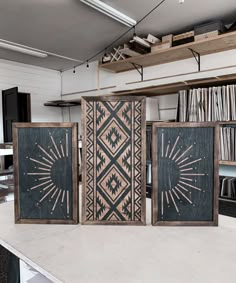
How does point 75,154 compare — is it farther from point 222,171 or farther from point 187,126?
point 222,171

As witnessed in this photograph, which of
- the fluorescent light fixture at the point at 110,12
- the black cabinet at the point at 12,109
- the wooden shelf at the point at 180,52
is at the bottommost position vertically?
the black cabinet at the point at 12,109

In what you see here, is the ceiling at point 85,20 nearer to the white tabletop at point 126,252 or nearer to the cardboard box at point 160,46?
the cardboard box at point 160,46

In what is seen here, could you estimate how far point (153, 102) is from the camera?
10.7 feet

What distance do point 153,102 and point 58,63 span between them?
225 cm

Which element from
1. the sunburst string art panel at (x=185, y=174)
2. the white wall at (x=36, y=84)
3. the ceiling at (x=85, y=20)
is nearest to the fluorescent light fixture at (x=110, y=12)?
the ceiling at (x=85, y=20)

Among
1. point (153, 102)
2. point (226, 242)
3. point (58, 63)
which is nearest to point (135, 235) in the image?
point (226, 242)

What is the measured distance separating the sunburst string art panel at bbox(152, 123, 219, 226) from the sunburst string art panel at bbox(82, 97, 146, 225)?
0.18 ft

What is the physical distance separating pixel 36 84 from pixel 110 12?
2.96 meters

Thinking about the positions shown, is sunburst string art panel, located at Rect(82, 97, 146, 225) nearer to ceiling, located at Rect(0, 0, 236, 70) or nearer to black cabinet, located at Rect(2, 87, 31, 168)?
ceiling, located at Rect(0, 0, 236, 70)

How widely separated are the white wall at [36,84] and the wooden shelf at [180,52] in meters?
1.88

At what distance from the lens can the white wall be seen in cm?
446

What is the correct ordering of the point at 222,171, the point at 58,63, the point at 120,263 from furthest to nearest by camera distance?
the point at 58,63 < the point at 222,171 < the point at 120,263

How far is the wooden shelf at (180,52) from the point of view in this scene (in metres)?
2.50

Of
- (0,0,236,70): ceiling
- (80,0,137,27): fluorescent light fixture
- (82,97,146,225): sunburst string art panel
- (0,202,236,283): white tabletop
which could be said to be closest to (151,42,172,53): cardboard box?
(0,0,236,70): ceiling
